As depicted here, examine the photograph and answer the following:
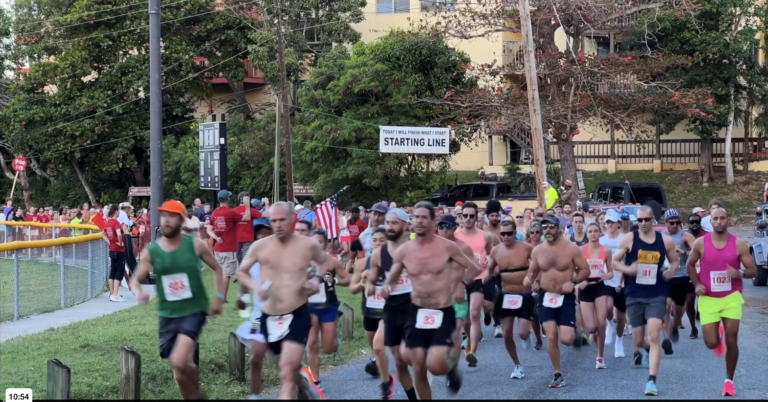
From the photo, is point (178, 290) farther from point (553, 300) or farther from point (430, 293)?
point (553, 300)

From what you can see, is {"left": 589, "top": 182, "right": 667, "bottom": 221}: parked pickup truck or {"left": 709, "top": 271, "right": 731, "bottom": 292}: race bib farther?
{"left": 589, "top": 182, "right": 667, "bottom": 221}: parked pickup truck

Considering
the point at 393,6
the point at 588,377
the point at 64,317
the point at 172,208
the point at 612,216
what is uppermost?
the point at 393,6

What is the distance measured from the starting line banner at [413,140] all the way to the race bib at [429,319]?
19.3m

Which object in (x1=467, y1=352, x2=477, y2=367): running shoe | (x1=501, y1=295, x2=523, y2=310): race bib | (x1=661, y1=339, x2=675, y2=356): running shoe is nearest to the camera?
(x1=501, y1=295, x2=523, y2=310): race bib

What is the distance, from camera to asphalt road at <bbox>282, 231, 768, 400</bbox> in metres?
10.4

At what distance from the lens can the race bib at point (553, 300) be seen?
11.2m

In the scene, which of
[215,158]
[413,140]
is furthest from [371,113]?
[215,158]

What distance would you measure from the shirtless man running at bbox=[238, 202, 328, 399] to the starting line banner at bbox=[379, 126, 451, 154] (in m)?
19.4

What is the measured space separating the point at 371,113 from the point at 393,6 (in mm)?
11038

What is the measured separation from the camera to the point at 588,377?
11.5 metres

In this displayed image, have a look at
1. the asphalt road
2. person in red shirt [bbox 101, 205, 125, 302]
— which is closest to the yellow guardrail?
person in red shirt [bbox 101, 205, 125, 302]

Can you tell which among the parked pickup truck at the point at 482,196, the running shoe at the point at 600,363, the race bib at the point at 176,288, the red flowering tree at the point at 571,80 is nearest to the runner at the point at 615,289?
the running shoe at the point at 600,363

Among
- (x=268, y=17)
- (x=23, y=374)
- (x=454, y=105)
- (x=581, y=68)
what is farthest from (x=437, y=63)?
(x=23, y=374)

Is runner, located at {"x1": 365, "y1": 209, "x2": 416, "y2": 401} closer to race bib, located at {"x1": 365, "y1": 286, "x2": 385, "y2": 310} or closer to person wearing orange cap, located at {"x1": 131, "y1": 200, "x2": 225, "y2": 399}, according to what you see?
race bib, located at {"x1": 365, "y1": 286, "x2": 385, "y2": 310}
